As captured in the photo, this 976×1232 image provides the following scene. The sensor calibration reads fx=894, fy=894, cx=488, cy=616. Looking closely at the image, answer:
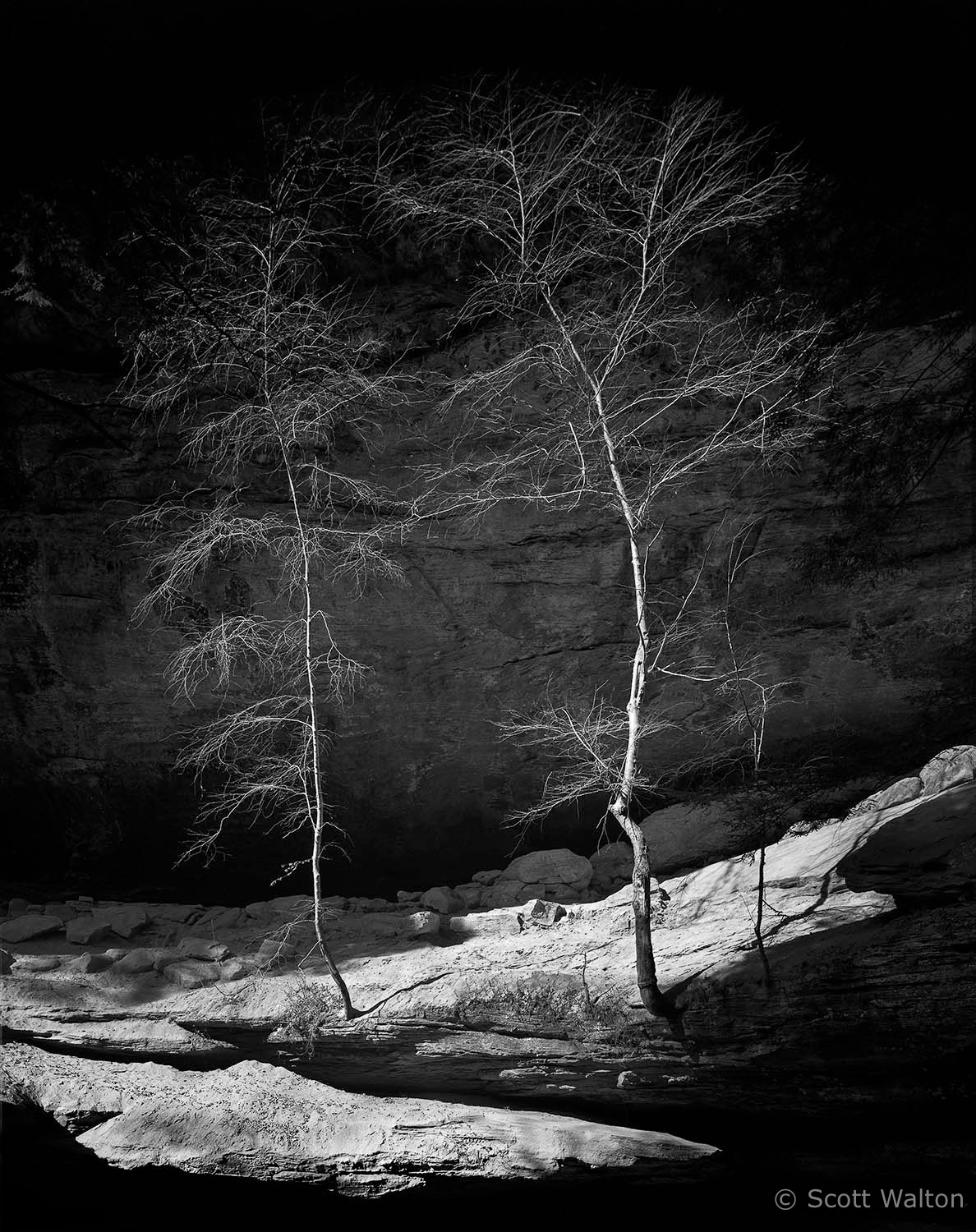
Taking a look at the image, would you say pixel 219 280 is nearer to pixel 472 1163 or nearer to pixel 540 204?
pixel 540 204

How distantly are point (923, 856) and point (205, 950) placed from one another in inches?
222

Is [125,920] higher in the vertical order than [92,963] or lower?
higher

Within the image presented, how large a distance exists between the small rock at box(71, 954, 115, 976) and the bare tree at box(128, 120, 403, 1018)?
1182mm

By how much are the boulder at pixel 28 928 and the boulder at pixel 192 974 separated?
166 cm

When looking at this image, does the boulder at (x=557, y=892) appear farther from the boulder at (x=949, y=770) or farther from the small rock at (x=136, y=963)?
the small rock at (x=136, y=963)

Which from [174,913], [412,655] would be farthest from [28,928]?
[412,655]

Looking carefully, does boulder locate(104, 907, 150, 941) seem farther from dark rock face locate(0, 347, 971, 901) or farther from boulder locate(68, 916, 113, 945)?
dark rock face locate(0, 347, 971, 901)

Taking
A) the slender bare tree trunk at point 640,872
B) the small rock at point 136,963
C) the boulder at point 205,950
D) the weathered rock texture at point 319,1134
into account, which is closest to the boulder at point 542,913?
the slender bare tree trunk at point 640,872

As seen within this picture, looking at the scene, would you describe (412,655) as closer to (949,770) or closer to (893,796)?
(893,796)

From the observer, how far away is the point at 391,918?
8.07m

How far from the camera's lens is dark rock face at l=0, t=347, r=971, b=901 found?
367 inches

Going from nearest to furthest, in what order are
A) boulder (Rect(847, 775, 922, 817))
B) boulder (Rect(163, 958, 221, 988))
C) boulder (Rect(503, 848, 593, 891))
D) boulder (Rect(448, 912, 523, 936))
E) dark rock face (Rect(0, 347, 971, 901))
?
boulder (Rect(163, 958, 221, 988)) → boulder (Rect(847, 775, 922, 817)) → boulder (Rect(448, 912, 523, 936)) → boulder (Rect(503, 848, 593, 891)) → dark rock face (Rect(0, 347, 971, 901))

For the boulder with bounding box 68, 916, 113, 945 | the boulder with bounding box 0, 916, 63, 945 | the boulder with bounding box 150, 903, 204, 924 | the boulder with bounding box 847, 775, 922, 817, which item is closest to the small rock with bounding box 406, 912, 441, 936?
the boulder with bounding box 150, 903, 204, 924

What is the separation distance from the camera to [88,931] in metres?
7.92
